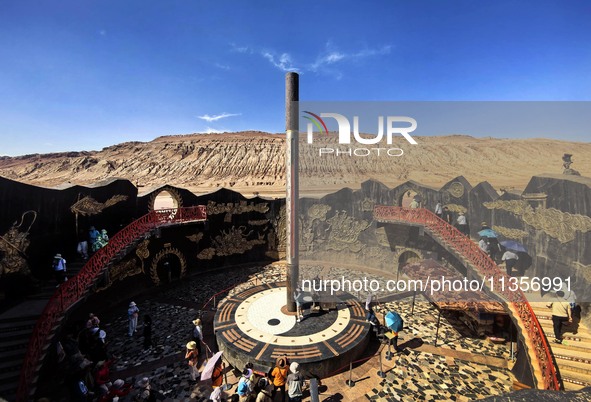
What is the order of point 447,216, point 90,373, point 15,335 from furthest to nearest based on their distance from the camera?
point 447,216, point 15,335, point 90,373

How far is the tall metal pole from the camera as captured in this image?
11.8 m

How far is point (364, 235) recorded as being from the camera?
20734 millimetres

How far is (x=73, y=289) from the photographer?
10430 mm

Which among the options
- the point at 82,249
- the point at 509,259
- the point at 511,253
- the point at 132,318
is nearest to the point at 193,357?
the point at 132,318

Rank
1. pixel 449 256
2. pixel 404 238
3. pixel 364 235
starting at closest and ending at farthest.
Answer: pixel 449 256 < pixel 404 238 < pixel 364 235

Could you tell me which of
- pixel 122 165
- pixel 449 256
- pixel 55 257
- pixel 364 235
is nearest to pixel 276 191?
pixel 364 235

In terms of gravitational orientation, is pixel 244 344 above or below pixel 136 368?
above

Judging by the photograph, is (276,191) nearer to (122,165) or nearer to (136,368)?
(136,368)

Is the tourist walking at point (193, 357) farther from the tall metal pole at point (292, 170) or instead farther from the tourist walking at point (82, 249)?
the tourist walking at point (82, 249)

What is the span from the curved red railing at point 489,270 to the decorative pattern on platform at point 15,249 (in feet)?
57.3

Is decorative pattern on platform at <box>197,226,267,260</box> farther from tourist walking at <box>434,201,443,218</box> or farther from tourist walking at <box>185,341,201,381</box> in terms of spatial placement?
tourist walking at <box>434,201,443,218</box>

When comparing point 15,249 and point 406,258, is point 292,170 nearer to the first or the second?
point 15,249

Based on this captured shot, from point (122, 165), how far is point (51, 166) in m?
23.1

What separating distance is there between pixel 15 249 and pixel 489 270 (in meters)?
18.4
